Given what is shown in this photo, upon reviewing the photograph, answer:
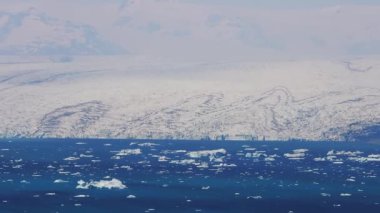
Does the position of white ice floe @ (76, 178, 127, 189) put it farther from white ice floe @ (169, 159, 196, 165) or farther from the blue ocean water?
white ice floe @ (169, 159, 196, 165)

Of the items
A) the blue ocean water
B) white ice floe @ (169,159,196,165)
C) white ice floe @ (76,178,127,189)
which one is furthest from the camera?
white ice floe @ (169,159,196,165)


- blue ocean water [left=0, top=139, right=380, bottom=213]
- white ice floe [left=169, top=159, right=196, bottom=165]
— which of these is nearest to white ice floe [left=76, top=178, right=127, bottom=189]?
blue ocean water [left=0, top=139, right=380, bottom=213]

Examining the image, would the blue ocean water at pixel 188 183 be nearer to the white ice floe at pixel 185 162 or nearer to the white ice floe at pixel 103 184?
the white ice floe at pixel 185 162

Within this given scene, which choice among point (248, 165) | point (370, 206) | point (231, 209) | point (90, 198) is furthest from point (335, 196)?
point (248, 165)

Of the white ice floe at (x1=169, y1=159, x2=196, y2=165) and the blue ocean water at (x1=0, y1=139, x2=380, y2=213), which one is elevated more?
the white ice floe at (x1=169, y1=159, x2=196, y2=165)

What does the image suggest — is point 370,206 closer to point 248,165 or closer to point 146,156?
point 248,165

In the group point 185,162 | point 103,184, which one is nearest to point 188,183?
point 103,184

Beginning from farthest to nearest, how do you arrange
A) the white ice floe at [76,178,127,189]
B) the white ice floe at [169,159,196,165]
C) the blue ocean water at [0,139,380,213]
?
1. the white ice floe at [169,159,196,165]
2. the white ice floe at [76,178,127,189]
3. the blue ocean water at [0,139,380,213]
